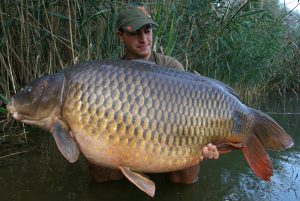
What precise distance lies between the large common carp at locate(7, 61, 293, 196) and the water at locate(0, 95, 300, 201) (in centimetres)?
45

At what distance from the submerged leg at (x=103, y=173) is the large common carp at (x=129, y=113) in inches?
17.7

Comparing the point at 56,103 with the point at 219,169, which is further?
the point at 219,169

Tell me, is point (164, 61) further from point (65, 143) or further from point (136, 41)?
point (65, 143)

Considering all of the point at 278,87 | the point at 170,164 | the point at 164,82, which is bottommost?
the point at 278,87

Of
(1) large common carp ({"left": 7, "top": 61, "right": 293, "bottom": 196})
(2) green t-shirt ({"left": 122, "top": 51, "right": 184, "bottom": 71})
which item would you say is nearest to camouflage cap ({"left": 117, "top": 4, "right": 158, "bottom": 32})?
(2) green t-shirt ({"left": 122, "top": 51, "right": 184, "bottom": 71})

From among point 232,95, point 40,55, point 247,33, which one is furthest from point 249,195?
point 247,33

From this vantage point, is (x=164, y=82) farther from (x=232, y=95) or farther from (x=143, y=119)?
(x=232, y=95)

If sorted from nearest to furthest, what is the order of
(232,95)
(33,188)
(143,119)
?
(143,119) < (232,95) < (33,188)

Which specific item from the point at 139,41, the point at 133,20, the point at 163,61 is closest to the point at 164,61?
the point at 163,61

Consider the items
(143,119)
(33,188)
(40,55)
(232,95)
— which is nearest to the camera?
(143,119)

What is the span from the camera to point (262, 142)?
2.03m

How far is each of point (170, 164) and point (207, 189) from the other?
2.06 feet

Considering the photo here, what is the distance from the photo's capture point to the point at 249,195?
2.31 metres

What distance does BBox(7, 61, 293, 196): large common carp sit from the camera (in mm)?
1725
